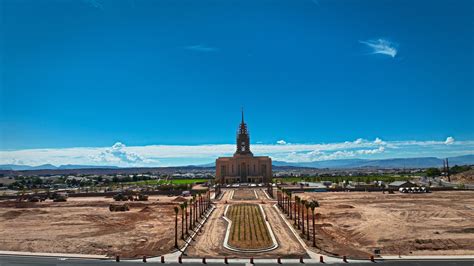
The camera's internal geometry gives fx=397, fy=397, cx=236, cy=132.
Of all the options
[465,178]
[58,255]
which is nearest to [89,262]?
[58,255]

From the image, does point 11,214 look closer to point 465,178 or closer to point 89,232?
point 89,232

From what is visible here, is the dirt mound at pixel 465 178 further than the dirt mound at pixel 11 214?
Yes

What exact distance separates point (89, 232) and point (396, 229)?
3747 cm

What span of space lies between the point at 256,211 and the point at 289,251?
30.9 meters

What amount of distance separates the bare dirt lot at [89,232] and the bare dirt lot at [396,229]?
751 inches

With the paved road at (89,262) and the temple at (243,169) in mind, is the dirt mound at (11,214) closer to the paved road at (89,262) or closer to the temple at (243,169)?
the paved road at (89,262)

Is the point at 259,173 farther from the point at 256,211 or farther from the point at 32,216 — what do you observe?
the point at 32,216

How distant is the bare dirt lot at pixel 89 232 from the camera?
40.3m

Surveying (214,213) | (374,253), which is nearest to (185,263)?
(374,253)

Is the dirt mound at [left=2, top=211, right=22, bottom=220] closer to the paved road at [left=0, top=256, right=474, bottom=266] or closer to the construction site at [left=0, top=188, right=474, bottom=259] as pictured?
the construction site at [left=0, top=188, right=474, bottom=259]

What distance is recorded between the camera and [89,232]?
161 ft

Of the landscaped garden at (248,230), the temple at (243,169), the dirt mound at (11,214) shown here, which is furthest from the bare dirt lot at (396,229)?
the temple at (243,169)

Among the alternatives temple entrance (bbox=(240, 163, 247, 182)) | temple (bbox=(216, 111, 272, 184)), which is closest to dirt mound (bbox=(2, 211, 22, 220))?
temple (bbox=(216, 111, 272, 184))

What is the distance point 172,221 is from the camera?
5931 centimetres
